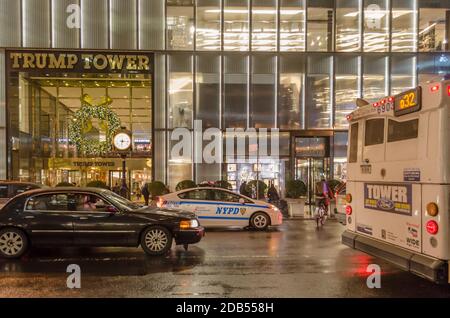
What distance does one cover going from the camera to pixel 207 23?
2325 centimetres

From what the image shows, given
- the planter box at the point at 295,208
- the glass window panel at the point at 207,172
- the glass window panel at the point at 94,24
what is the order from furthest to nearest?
the glass window panel at the point at 207,172
the glass window panel at the point at 94,24
the planter box at the point at 295,208

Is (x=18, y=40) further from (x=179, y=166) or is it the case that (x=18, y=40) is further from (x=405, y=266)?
(x=405, y=266)

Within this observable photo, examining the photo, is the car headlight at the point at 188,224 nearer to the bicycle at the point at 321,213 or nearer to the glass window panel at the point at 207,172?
the bicycle at the point at 321,213

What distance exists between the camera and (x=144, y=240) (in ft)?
31.0

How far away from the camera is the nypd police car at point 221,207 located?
13719 millimetres

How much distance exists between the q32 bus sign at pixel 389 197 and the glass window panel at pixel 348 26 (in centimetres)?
1734

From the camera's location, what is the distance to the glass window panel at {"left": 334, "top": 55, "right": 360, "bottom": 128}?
→ 23.6 metres

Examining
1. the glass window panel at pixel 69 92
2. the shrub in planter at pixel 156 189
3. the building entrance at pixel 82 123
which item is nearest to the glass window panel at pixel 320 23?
the building entrance at pixel 82 123

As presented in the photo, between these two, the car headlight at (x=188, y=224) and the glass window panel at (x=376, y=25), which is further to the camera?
the glass window panel at (x=376, y=25)

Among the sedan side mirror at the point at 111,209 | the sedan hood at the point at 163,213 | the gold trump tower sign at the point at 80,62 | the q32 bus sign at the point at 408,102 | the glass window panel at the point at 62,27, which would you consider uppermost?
the glass window panel at the point at 62,27

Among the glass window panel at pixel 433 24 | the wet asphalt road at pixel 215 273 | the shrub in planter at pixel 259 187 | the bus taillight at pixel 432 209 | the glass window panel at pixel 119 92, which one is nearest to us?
the bus taillight at pixel 432 209

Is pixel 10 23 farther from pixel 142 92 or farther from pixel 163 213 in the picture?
pixel 163 213
